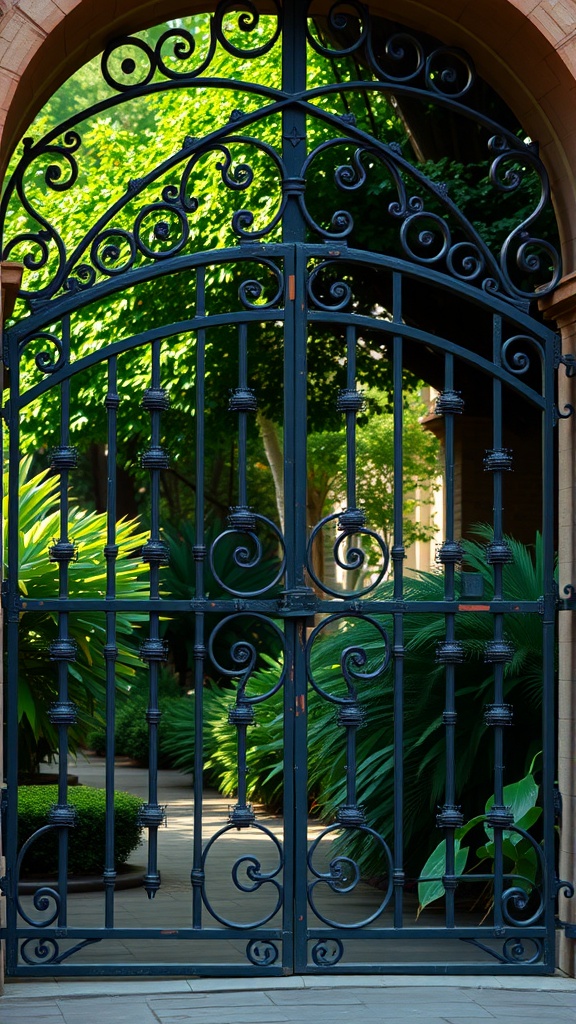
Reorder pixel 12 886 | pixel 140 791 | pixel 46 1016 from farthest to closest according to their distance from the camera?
pixel 140 791, pixel 12 886, pixel 46 1016

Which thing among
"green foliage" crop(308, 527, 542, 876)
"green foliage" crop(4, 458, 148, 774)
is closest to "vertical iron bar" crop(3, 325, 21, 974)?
"green foliage" crop(308, 527, 542, 876)

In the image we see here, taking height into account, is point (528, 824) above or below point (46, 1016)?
above

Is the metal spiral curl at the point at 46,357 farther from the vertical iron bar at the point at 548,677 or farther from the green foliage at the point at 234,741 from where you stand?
the green foliage at the point at 234,741

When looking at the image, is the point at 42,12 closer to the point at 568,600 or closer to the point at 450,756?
the point at 568,600

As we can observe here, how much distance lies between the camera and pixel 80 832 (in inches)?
337

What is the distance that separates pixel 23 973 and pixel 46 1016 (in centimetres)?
52

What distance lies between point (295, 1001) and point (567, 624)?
1.92 metres

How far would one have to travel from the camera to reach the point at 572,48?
5.81 metres

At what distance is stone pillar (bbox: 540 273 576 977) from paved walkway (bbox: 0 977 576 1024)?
42 cm

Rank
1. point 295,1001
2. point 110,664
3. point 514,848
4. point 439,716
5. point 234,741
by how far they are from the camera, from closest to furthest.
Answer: point 295,1001 → point 110,664 → point 514,848 → point 439,716 → point 234,741

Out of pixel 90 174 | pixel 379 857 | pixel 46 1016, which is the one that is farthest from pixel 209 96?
pixel 46 1016

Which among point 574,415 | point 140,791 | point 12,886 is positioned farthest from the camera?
point 140,791

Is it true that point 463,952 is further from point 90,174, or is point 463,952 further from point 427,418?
point 90,174

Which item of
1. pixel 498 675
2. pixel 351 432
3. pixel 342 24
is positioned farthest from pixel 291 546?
pixel 342 24
